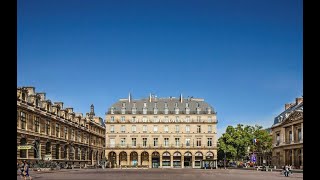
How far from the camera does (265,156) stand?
129 m

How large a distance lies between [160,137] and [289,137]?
117 feet

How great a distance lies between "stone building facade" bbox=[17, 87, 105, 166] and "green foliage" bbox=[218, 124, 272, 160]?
35507 millimetres

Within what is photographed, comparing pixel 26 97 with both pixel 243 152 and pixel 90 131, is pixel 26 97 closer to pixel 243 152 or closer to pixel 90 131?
pixel 90 131

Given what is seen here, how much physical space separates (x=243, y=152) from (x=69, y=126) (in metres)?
50.5

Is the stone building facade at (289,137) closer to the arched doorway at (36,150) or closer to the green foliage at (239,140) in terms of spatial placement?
the green foliage at (239,140)

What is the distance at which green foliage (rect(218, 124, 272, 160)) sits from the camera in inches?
4488

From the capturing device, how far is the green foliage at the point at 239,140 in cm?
11400

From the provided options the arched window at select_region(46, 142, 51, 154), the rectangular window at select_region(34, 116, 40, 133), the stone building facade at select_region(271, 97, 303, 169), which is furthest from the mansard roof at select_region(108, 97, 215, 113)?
the rectangular window at select_region(34, 116, 40, 133)

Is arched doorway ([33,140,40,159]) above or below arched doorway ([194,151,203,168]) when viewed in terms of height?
above

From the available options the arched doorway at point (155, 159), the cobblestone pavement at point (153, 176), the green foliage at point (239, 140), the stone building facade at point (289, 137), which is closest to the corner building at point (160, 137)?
the arched doorway at point (155, 159)

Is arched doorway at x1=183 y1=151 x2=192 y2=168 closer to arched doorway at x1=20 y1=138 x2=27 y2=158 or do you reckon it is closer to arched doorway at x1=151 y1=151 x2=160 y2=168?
arched doorway at x1=151 y1=151 x2=160 y2=168

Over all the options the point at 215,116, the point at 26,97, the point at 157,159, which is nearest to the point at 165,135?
the point at 157,159

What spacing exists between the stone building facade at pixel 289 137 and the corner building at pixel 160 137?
690 inches

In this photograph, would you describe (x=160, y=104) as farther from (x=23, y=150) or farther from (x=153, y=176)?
(x=153, y=176)
